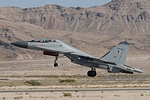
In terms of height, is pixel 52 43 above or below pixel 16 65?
above

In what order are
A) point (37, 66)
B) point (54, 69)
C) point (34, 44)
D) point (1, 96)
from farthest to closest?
point (37, 66) → point (54, 69) → point (34, 44) → point (1, 96)

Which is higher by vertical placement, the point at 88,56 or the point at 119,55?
the point at 119,55

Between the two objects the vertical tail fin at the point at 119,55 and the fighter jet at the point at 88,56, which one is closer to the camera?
the fighter jet at the point at 88,56

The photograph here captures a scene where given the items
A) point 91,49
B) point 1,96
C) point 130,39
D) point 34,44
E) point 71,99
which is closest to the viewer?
point 71,99

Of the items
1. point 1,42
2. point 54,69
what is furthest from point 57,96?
point 1,42

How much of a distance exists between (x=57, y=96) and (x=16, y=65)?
70.8m

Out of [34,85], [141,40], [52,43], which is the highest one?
[52,43]

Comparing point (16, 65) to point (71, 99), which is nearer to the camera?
point (71, 99)

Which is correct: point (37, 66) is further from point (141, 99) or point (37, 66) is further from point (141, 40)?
point (141, 40)

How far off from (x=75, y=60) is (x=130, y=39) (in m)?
131

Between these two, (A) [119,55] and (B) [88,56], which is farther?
(A) [119,55]

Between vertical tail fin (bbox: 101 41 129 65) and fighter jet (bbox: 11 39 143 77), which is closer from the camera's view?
fighter jet (bbox: 11 39 143 77)

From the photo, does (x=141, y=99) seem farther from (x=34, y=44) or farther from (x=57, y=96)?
(x=34, y=44)

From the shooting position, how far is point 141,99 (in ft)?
108
